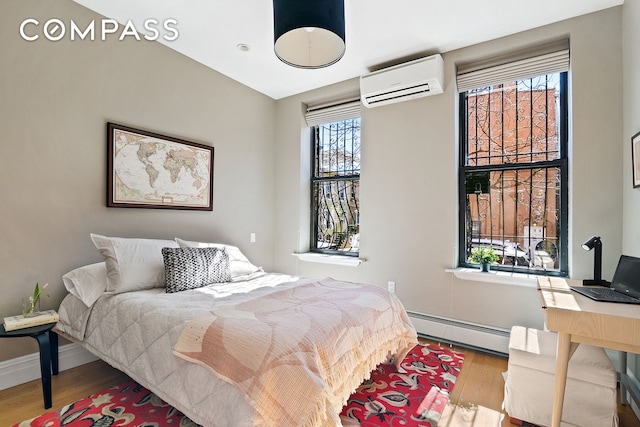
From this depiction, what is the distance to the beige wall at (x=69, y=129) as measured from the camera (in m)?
2.14

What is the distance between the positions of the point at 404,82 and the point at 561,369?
2.57 meters

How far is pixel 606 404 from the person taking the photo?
165cm

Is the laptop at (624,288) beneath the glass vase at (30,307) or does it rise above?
above

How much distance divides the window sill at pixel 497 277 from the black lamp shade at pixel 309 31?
7.09 ft

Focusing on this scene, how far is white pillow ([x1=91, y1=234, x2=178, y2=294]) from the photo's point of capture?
2.25m

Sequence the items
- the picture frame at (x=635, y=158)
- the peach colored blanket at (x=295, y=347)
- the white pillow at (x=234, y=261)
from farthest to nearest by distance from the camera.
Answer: the white pillow at (x=234, y=261)
the picture frame at (x=635, y=158)
the peach colored blanket at (x=295, y=347)

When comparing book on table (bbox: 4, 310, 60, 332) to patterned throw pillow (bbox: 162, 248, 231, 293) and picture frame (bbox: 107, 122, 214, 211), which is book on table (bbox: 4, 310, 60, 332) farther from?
picture frame (bbox: 107, 122, 214, 211)

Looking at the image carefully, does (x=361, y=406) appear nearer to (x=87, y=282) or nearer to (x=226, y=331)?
(x=226, y=331)

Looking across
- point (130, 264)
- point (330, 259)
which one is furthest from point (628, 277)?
point (130, 264)

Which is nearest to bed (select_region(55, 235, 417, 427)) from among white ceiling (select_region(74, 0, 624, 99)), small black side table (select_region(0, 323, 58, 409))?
small black side table (select_region(0, 323, 58, 409))

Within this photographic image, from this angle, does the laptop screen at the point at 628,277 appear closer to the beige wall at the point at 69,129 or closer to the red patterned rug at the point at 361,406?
the red patterned rug at the point at 361,406

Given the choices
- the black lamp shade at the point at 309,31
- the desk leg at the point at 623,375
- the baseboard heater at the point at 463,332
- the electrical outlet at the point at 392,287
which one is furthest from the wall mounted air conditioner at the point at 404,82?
the desk leg at the point at 623,375

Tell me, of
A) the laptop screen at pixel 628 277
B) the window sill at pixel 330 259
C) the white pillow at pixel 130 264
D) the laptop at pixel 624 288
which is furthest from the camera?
the window sill at pixel 330 259

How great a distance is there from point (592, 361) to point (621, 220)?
3.95 feet
